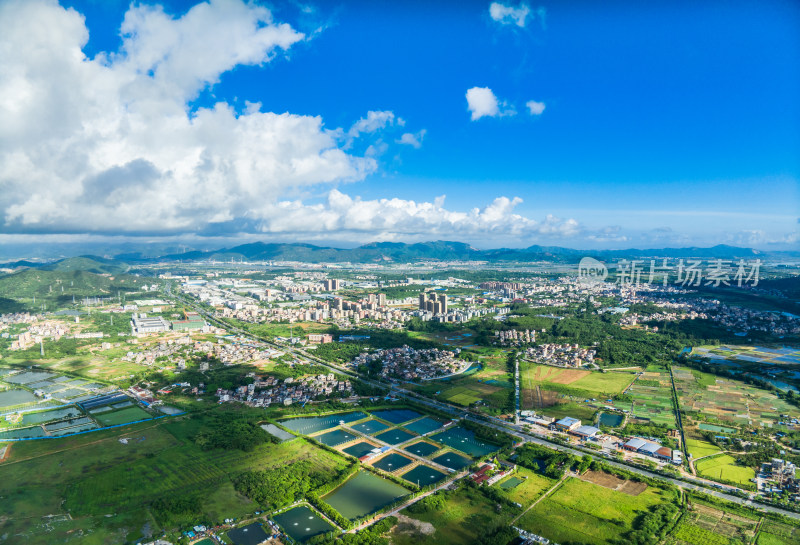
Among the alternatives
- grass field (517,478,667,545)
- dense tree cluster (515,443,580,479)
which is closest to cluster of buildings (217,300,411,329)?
dense tree cluster (515,443,580,479)

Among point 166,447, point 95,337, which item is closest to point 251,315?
point 95,337

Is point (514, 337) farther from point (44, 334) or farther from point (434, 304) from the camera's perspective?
point (44, 334)

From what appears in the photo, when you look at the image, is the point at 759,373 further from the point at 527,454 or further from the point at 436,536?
the point at 436,536

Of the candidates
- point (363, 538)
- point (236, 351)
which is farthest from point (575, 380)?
point (236, 351)

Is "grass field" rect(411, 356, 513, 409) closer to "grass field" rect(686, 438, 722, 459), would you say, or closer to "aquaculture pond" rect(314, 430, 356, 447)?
"aquaculture pond" rect(314, 430, 356, 447)

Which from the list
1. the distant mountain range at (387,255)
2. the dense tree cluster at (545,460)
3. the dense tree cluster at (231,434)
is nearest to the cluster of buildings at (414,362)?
the dense tree cluster at (231,434)

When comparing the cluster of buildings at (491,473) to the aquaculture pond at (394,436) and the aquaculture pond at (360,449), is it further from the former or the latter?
the aquaculture pond at (360,449)
